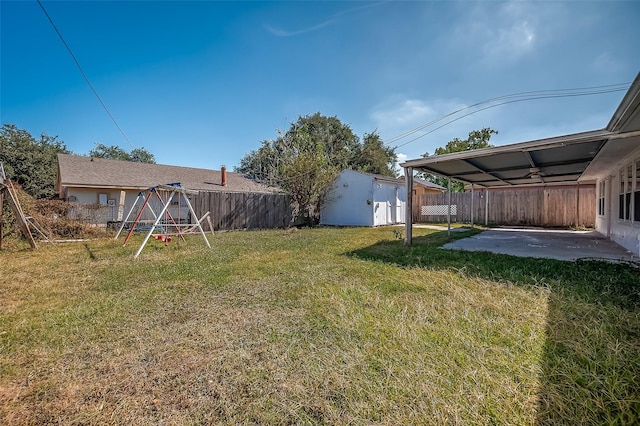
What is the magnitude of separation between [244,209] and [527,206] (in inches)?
546

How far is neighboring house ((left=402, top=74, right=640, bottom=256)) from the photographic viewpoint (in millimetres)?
4281

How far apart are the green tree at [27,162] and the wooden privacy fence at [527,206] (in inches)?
1042

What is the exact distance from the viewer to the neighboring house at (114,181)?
1332cm

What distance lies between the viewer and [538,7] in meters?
7.36

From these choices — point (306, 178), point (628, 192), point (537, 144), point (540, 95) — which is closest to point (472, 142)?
point (540, 95)

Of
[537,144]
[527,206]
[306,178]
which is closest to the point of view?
[537,144]

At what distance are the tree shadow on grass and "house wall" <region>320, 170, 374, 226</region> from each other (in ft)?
31.1

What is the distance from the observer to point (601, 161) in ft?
22.2

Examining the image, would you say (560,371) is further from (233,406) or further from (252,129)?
(252,129)

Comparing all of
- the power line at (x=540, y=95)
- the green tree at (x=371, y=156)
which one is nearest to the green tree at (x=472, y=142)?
the green tree at (x=371, y=156)

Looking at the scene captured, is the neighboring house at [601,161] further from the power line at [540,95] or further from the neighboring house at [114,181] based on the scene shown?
the neighboring house at [114,181]

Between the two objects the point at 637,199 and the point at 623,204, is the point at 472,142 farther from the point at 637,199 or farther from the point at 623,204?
the point at 637,199

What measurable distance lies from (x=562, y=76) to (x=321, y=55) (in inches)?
362

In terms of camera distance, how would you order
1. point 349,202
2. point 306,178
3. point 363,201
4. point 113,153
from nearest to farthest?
1. point 306,178
2. point 363,201
3. point 349,202
4. point 113,153
